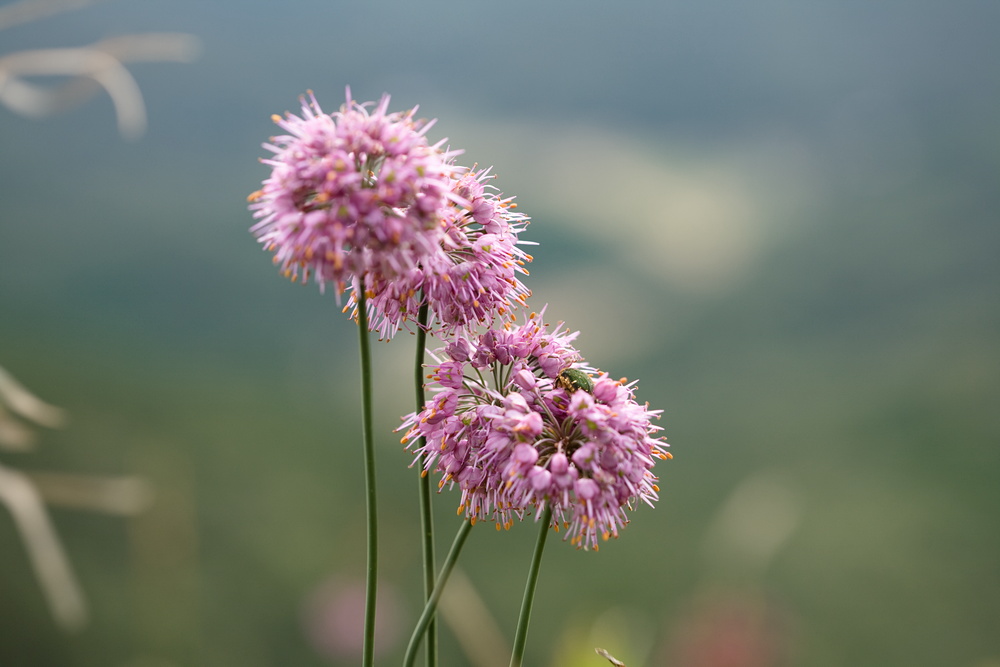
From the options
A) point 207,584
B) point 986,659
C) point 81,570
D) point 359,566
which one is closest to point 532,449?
point 359,566

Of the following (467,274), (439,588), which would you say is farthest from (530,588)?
(467,274)

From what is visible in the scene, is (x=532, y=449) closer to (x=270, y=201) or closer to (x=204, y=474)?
(x=270, y=201)

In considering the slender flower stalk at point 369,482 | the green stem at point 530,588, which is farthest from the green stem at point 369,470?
the green stem at point 530,588

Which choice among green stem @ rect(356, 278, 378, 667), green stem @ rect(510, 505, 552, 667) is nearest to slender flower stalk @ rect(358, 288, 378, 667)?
green stem @ rect(356, 278, 378, 667)

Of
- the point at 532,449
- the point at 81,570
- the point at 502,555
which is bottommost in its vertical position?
the point at 81,570

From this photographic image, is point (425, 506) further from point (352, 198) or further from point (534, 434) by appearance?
point (352, 198)

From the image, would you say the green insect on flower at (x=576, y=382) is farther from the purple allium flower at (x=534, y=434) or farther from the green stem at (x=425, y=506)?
the green stem at (x=425, y=506)
